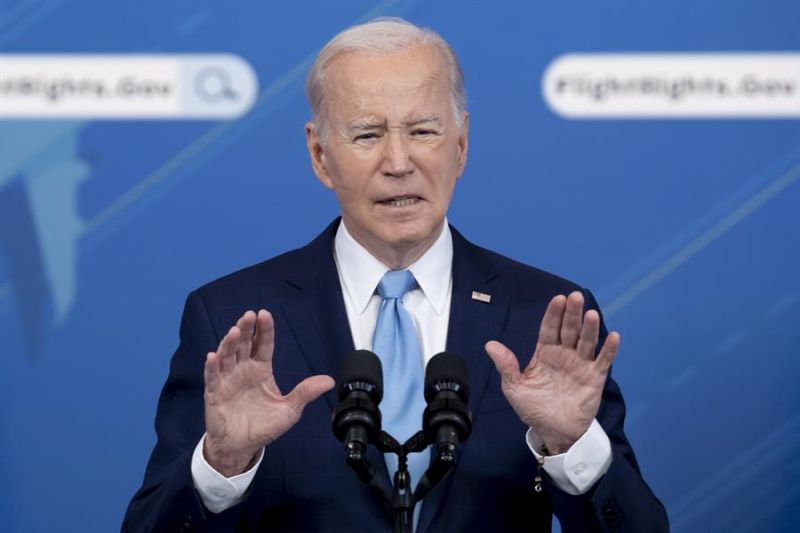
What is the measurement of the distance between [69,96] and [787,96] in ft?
5.45

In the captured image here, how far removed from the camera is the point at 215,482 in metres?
2.12

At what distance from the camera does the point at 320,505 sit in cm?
227

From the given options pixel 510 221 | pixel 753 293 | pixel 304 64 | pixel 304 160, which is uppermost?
pixel 304 64

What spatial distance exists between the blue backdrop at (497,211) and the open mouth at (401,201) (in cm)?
84

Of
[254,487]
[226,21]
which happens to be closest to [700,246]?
[226,21]

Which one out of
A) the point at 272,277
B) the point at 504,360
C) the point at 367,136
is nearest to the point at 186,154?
the point at 272,277

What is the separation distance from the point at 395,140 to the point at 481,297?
1.04 feet

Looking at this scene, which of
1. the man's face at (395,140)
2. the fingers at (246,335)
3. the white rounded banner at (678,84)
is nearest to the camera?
the fingers at (246,335)

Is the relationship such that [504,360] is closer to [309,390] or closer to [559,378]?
[559,378]

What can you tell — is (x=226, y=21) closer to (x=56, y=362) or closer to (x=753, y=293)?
(x=56, y=362)

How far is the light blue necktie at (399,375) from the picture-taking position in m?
2.31

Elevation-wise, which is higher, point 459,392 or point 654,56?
point 654,56

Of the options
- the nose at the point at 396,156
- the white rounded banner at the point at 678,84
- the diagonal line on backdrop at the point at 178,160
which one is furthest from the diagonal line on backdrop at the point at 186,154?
the nose at the point at 396,156

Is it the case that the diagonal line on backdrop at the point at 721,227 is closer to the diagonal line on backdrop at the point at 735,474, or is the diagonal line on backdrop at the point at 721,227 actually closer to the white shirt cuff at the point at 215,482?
the diagonal line on backdrop at the point at 735,474
